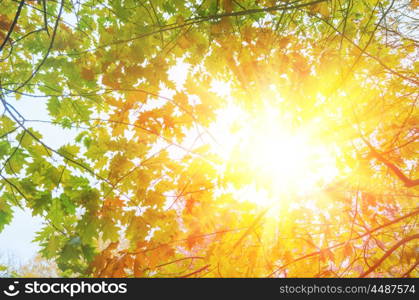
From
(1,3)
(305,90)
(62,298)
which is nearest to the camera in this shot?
(62,298)

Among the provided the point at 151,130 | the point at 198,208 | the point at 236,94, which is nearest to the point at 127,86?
the point at 151,130

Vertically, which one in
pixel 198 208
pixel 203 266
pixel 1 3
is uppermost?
pixel 1 3

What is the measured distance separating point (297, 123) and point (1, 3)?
3746mm

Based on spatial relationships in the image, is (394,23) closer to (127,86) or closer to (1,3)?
(127,86)

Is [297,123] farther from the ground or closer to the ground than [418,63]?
closer to the ground

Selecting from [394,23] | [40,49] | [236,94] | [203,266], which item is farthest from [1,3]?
[394,23]

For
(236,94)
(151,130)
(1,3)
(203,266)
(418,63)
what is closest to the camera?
(203,266)

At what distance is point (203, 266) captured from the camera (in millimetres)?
2160

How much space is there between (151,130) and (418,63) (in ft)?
12.3

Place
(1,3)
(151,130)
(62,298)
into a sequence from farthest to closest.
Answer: (1,3)
(151,130)
(62,298)

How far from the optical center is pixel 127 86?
236cm

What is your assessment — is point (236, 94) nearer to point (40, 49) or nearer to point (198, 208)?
point (198, 208)

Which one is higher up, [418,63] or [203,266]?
[418,63]

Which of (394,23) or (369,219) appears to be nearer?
(369,219)
